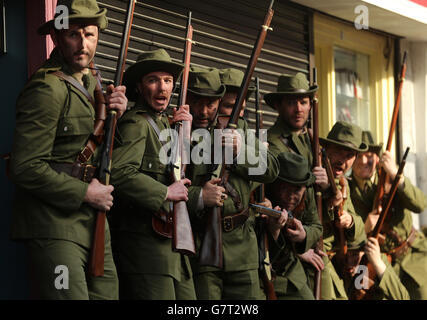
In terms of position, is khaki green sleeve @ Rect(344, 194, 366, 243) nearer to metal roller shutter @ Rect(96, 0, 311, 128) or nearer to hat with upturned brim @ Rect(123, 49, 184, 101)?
metal roller shutter @ Rect(96, 0, 311, 128)

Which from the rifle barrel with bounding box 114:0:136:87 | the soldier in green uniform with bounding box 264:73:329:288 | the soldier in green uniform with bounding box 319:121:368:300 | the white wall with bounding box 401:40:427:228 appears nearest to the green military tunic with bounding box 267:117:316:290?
the soldier in green uniform with bounding box 264:73:329:288

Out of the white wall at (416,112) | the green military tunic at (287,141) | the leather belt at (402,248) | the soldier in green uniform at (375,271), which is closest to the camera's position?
the green military tunic at (287,141)

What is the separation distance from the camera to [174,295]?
544cm

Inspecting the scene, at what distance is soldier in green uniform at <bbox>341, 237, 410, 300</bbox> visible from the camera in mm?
8023

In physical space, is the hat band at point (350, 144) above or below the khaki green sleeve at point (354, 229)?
above

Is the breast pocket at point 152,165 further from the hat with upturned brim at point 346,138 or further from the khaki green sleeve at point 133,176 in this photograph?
the hat with upturned brim at point 346,138

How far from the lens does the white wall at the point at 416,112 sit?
11648 millimetres

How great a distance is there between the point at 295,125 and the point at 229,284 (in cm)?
177

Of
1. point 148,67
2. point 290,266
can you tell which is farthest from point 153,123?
point 290,266

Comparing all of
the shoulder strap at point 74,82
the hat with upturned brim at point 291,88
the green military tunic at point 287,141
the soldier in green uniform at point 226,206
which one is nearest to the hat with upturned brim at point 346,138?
the green military tunic at point 287,141

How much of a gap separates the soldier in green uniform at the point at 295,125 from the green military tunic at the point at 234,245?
0.93 metres

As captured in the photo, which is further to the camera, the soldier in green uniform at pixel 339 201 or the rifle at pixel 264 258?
the soldier in green uniform at pixel 339 201
